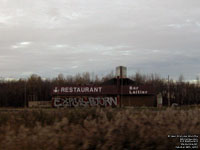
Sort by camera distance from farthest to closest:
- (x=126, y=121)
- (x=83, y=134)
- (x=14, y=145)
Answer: (x=126, y=121) < (x=83, y=134) < (x=14, y=145)

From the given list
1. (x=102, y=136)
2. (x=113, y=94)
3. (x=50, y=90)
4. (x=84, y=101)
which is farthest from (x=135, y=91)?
(x=102, y=136)

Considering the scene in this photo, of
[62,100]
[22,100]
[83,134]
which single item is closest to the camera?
[83,134]

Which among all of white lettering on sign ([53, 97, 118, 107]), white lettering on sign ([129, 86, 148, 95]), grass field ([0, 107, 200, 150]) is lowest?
white lettering on sign ([53, 97, 118, 107])

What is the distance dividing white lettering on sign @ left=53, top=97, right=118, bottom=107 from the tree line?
49.2 feet

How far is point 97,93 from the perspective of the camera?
57844 mm

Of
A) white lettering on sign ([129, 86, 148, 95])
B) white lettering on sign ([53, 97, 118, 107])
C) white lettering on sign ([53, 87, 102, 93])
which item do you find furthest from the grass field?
white lettering on sign ([53, 87, 102, 93])

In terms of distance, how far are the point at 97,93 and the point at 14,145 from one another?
4958 cm

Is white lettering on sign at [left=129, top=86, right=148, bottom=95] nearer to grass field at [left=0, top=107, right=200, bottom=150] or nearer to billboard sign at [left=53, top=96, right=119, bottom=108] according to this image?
billboard sign at [left=53, top=96, right=119, bottom=108]

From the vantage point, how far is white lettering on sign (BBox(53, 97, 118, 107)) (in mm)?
56094

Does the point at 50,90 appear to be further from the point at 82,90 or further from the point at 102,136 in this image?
the point at 102,136

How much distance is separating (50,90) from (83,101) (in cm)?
2864

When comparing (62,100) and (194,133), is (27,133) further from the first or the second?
(62,100)

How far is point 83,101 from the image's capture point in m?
56.8

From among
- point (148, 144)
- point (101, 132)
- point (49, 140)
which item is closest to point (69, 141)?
point (49, 140)
